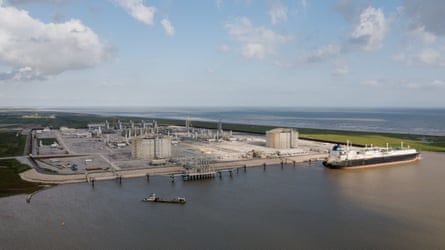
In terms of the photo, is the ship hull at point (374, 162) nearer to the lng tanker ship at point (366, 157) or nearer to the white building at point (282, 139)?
the lng tanker ship at point (366, 157)

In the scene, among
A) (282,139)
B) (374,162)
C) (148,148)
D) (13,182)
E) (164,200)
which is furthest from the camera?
(282,139)

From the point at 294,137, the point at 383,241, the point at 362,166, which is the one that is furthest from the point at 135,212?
the point at 294,137

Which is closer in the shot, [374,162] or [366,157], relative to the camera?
[366,157]

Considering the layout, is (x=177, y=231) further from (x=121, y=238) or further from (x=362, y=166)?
(x=362, y=166)

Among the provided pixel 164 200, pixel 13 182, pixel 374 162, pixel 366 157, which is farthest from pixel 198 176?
pixel 374 162

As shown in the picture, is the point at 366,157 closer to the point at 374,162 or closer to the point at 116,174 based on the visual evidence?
the point at 374,162

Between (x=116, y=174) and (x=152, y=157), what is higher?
(x=152, y=157)
